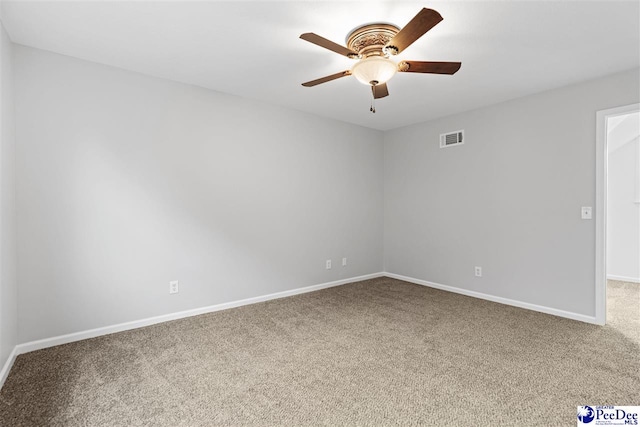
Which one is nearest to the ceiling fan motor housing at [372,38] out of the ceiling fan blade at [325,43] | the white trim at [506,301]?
the ceiling fan blade at [325,43]

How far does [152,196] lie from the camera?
309cm

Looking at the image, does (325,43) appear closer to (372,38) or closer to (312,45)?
(372,38)

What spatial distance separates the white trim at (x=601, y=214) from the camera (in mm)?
3082

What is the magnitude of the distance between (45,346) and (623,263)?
281 inches

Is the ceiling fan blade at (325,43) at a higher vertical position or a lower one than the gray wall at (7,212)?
higher

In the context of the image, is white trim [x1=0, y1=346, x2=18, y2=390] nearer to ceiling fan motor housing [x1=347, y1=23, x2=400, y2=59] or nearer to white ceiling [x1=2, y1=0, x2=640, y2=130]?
white ceiling [x1=2, y1=0, x2=640, y2=130]

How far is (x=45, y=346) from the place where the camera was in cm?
258

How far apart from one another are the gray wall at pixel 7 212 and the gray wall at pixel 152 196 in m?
0.09

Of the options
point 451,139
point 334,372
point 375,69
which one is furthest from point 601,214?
point 334,372

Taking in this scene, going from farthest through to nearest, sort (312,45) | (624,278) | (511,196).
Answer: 1. (624,278)
2. (511,196)
3. (312,45)

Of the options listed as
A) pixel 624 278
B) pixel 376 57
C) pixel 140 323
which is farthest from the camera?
pixel 624 278

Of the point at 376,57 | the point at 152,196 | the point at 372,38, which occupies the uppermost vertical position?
the point at 372,38

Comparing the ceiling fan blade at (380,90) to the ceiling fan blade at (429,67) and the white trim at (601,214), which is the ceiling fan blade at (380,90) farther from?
the white trim at (601,214)

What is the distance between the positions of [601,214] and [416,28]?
2.76 m
